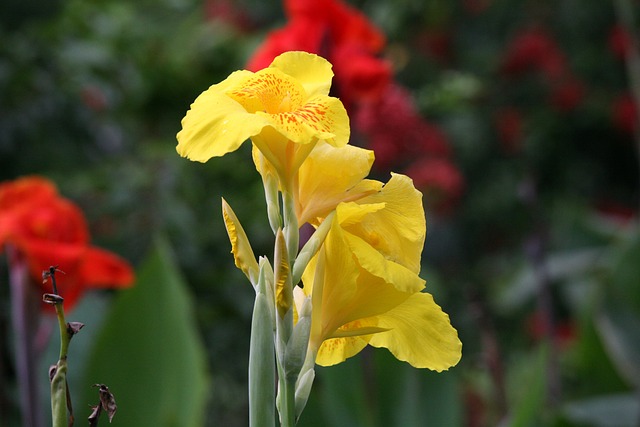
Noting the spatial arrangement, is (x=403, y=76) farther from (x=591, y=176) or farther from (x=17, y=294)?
(x=17, y=294)

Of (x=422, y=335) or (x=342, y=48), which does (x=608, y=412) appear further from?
(x=422, y=335)

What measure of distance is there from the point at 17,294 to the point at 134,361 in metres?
0.22

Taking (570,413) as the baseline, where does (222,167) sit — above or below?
above

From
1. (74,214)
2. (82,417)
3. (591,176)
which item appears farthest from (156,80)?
(591,176)

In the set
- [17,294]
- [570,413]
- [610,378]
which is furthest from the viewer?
[610,378]

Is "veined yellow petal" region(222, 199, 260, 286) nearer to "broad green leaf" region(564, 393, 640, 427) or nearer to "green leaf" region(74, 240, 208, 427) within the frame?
"green leaf" region(74, 240, 208, 427)

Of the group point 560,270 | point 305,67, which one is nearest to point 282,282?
point 305,67

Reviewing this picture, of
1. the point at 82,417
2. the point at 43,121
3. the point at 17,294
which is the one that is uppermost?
the point at 43,121

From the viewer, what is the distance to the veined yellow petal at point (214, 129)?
1.59ft

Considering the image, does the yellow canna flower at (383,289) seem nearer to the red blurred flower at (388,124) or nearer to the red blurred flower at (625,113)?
the red blurred flower at (388,124)

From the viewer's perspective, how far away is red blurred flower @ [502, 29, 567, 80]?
10.3 feet

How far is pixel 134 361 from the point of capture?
1.28 m

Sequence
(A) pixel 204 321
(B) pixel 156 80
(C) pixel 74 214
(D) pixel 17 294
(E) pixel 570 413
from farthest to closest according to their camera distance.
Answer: (B) pixel 156 80, (A) pixel 204 321, (E) pixel 570 413, (C) pixel 74 214, (D) pixel 17 294

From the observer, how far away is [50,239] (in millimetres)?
1199
